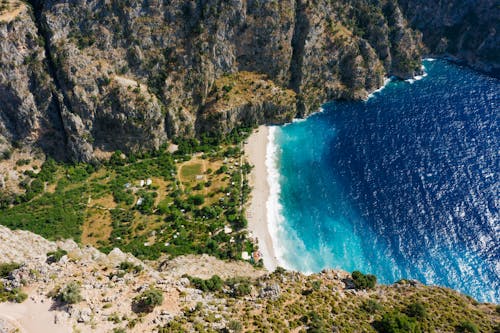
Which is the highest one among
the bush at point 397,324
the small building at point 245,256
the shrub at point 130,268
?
the shrub at point 130,268

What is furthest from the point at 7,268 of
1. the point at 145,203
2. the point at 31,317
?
the point at 145,203

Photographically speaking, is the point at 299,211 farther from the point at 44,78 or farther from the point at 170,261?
the point at 44,78

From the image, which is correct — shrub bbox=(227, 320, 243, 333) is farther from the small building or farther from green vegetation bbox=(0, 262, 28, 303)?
the small building

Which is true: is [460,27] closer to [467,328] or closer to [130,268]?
[467,328]

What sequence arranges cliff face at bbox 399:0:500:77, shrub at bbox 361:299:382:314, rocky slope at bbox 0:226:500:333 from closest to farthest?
rocky slope at bbox 0:226:500:333, shrub at bbox 361:299:382:314, cliff face at bbox 399:0:500:77

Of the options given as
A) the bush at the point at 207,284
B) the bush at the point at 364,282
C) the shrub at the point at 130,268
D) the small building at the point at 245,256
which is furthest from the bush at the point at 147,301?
the small building at the point at 245,256

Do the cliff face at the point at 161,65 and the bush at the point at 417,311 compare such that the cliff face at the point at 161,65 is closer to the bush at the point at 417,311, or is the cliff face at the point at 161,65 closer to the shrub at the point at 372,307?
the shrub at the point at 372,307

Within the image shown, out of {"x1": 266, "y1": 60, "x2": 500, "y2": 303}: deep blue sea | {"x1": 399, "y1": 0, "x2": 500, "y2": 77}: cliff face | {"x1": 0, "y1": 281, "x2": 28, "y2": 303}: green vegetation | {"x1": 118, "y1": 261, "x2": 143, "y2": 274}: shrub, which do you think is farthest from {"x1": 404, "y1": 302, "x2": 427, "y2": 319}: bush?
{"x1": 399, "y1": 0, "x2": 500, "y2": 77}: cliff face
